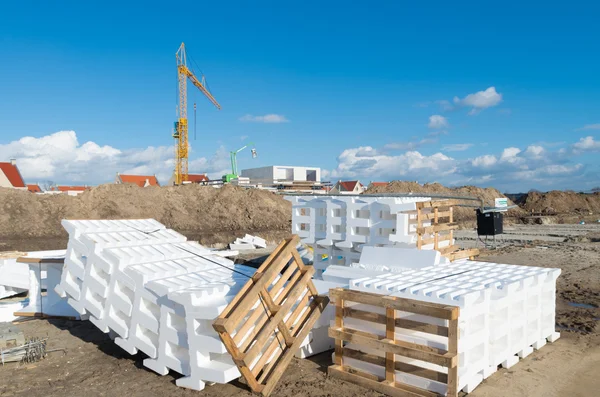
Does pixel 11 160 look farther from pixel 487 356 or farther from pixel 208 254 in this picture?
pixel 487 356

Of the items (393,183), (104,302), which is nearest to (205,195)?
(393,183)

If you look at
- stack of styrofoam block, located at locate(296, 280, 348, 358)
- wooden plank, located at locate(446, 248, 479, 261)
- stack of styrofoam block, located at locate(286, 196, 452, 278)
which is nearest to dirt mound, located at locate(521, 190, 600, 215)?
wooden plank, located at locate(446, 248, 479, 261)

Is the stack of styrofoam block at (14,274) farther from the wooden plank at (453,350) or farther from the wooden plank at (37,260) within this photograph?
the wooden plank at (453,350)

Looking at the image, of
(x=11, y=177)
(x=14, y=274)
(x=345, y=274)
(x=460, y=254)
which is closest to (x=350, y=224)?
(x=345, y=274)

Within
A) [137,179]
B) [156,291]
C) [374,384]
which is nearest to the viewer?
[374,384]

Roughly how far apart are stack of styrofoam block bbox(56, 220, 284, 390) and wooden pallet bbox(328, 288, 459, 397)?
140cm

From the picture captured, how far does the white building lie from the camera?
62.2 meters

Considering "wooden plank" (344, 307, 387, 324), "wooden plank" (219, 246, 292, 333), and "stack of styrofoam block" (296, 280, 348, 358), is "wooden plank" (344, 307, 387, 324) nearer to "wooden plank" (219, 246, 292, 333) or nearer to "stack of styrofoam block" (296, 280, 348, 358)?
"stack of styrofoam block" (296, 280, 348, 358)

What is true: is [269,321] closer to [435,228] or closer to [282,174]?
[435,228]

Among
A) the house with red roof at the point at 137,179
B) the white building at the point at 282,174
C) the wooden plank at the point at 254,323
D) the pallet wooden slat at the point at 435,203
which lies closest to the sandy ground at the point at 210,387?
the wooden plank at the point at 254,323

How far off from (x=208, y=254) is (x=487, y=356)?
463cm

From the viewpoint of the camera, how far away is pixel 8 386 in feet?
18.6

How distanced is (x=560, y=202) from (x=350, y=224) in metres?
53.4

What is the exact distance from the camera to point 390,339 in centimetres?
518
